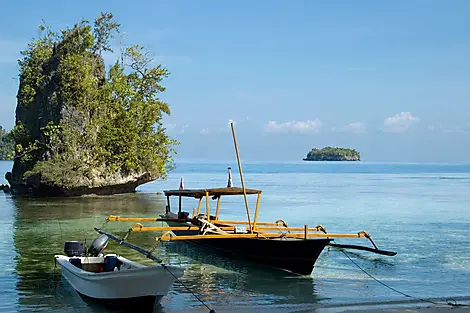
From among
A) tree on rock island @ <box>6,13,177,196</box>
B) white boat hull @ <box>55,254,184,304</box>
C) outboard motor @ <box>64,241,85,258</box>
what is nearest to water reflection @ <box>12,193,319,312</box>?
white boat hull @ <box>55,254,184,304</box>

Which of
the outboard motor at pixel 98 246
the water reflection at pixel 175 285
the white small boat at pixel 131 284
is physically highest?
the outboard motor at pixel 98 246

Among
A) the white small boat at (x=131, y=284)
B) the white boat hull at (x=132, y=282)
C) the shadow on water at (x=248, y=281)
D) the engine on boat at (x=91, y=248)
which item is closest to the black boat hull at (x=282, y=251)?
the shadow on water at (x=248, y=281)

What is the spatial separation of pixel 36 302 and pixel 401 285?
7830 millimetres

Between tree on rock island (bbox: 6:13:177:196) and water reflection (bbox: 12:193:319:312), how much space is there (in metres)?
13.7

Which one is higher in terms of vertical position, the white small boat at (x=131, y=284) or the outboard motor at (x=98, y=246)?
the outboard motor at (x=98, y=246)

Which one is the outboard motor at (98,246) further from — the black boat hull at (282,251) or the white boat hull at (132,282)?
the black boat hull at (282,251)

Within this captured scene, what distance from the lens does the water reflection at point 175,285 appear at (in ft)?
38.6

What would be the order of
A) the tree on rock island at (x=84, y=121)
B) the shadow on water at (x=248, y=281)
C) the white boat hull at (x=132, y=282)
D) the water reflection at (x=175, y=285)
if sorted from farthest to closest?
the tree on rock island at (x=84, y=121), the shadow on water at (x=248, y=281), the water reflection at (x=175, y=285), the white boat hull at (x=132, y=282)

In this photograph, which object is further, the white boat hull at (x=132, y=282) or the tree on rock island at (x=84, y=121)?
the tree on rock island at (x=84, y=121)

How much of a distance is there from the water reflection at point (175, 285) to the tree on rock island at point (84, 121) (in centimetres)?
1367

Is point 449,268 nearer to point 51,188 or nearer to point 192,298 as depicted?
point 192,298

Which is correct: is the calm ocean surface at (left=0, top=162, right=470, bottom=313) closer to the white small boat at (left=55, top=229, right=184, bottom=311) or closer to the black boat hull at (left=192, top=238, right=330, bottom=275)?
the black boat hull at (left=192, top=238, right=330, bottom=275)

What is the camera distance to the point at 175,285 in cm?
1302

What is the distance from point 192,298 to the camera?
39.1 feet
